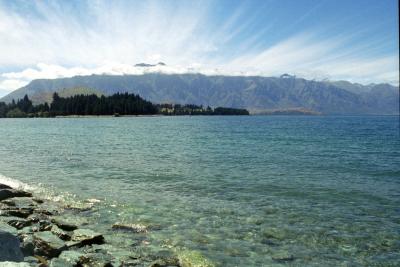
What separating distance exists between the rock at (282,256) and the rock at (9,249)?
11686mm

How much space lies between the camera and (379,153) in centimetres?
6894

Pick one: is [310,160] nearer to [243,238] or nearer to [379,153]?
[379,153]

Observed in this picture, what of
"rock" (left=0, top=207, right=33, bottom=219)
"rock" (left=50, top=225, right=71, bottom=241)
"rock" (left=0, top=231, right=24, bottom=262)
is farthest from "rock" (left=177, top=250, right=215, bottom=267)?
"rock" (left=0, top=207, right=33, bottom=219)

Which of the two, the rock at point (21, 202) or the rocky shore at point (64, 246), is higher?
the rocky shore at point (64, 246)

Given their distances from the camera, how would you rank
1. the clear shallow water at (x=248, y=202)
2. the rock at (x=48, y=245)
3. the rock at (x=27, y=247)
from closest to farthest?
the rock at (x=27, y=247) < the rock at (x=48, y=245) < the clear shallow water at (x=248, y=202)

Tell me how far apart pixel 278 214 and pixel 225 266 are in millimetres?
9877

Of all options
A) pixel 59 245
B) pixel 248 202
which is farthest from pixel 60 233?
pixel 248 202

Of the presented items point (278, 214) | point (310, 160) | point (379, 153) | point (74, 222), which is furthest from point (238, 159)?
point (74, 222)

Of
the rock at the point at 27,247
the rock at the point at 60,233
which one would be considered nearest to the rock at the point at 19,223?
Result: the rock at the point at 60,233

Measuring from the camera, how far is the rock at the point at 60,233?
2081 centimetres

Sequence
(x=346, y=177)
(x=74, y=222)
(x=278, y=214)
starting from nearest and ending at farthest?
(x=74, y=222) → (x=278, y=214) → (x=346, y=177)

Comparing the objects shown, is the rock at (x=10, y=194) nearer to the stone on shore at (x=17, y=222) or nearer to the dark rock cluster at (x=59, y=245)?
the dark rock cluster at (x=59, y=245)

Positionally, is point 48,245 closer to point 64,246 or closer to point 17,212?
point 64,246

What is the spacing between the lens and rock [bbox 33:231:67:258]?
18.3m
